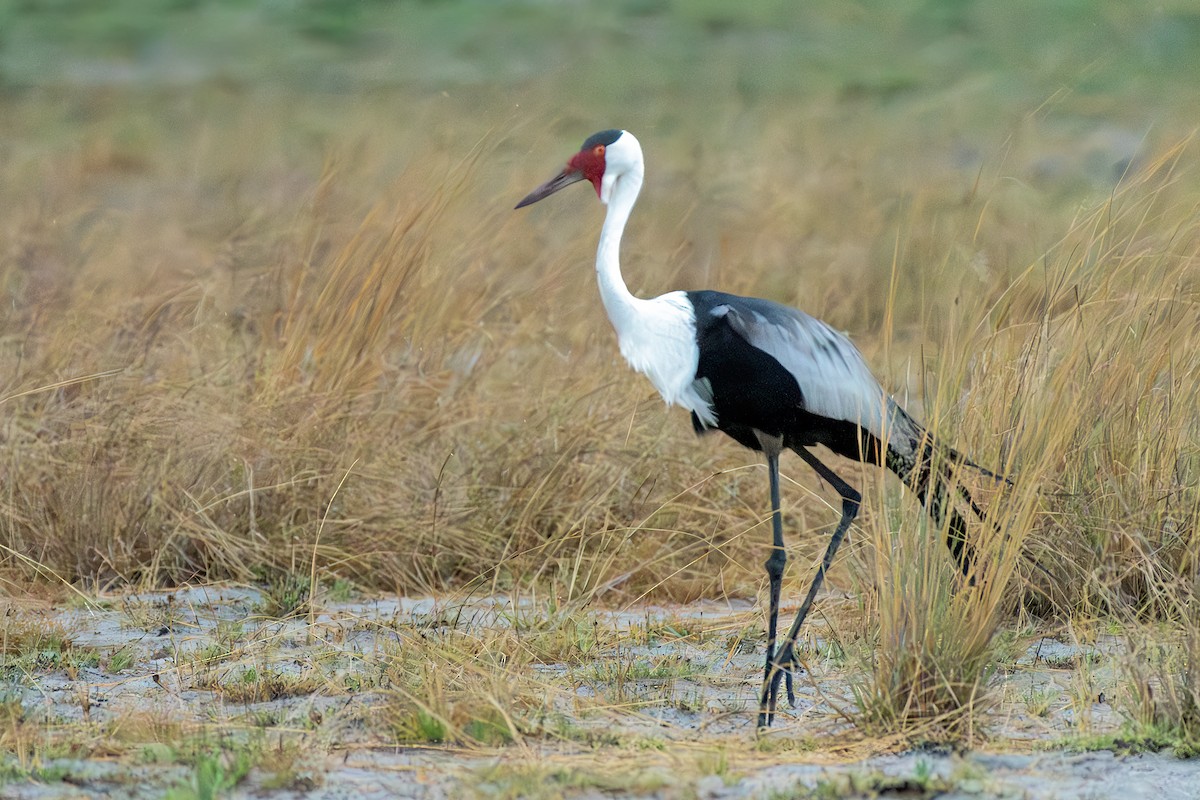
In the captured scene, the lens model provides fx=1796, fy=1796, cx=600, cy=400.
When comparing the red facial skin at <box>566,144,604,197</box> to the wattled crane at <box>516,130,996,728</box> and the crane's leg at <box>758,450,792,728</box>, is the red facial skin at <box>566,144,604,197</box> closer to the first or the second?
the wattled crane at <box>516,130,996,728</box>

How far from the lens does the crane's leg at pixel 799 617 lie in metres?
4.16

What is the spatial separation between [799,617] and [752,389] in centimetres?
60

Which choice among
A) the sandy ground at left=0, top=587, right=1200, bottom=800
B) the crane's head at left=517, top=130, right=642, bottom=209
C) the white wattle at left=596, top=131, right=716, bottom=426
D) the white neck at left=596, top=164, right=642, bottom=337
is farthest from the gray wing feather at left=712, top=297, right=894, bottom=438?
the sandy ground at left=0, top=587, right=1200, bottom=800

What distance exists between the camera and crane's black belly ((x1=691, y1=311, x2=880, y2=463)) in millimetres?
4574

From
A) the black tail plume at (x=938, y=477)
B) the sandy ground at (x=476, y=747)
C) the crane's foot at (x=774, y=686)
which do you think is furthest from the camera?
the crane's foot at (x=774, y=686)

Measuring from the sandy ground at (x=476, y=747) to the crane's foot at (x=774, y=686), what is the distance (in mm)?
55

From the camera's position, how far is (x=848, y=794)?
3463 mm

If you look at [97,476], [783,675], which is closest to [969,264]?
[783,675]

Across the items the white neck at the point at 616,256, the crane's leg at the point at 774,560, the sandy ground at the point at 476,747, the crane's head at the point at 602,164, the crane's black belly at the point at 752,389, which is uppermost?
the crane's head at the point at 602,164

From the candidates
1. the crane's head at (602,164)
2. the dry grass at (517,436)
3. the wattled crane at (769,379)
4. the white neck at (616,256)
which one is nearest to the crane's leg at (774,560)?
the wattled crane at (769,379)

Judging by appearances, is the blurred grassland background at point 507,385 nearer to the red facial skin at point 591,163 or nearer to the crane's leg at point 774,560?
the crane's leg at point 774,560

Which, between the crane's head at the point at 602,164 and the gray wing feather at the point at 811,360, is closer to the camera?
the gray wing feather at the point at 811,360

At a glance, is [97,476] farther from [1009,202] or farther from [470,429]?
[1009,202]

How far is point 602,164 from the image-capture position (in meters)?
5.04
